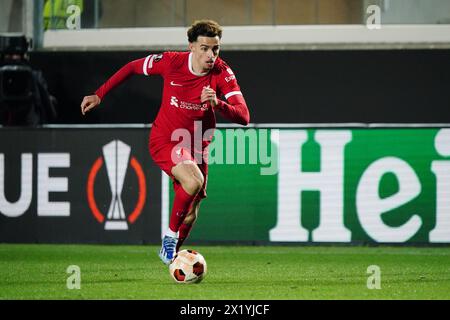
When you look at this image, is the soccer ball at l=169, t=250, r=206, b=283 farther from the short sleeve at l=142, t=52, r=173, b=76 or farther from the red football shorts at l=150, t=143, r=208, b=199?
the short sleeve at l=142, t=52, r=173, b=76

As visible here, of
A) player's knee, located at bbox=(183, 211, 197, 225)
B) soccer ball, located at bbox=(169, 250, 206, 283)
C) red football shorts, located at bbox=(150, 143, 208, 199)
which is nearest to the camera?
soccer ball, located at bbox=(169, 250, 206, 283)

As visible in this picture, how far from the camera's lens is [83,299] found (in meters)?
7.88

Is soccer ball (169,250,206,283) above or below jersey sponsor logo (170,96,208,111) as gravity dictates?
below

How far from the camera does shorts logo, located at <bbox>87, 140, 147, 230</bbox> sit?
1302 cm

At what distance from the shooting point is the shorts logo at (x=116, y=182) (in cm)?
1302

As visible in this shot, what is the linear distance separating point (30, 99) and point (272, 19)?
13.7 ft

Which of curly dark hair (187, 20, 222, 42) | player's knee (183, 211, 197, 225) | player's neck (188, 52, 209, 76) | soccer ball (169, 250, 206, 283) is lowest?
soccer ball (169, 250, 206, 283)

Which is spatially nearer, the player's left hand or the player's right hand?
the player's left hand

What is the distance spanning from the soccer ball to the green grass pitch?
74 millimetres

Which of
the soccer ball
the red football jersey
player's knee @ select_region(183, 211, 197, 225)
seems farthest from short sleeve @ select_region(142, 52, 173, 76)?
the soccer ball

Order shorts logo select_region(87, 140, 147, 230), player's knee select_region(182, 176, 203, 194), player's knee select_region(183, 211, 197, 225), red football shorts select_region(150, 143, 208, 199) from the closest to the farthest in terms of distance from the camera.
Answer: player's knee select_region(182, 176, 203, 194) < red football shorts select_region(150, 143, 208, 199) < player's knee select_region(183, 211, 197, 225) < shorts logo select_region(87, 140, 147, 230)

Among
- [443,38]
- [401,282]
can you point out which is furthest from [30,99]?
[401,282]

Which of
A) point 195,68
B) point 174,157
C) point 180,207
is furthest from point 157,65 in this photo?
point 180,207

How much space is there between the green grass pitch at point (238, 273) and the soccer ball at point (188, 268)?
0.07 m
